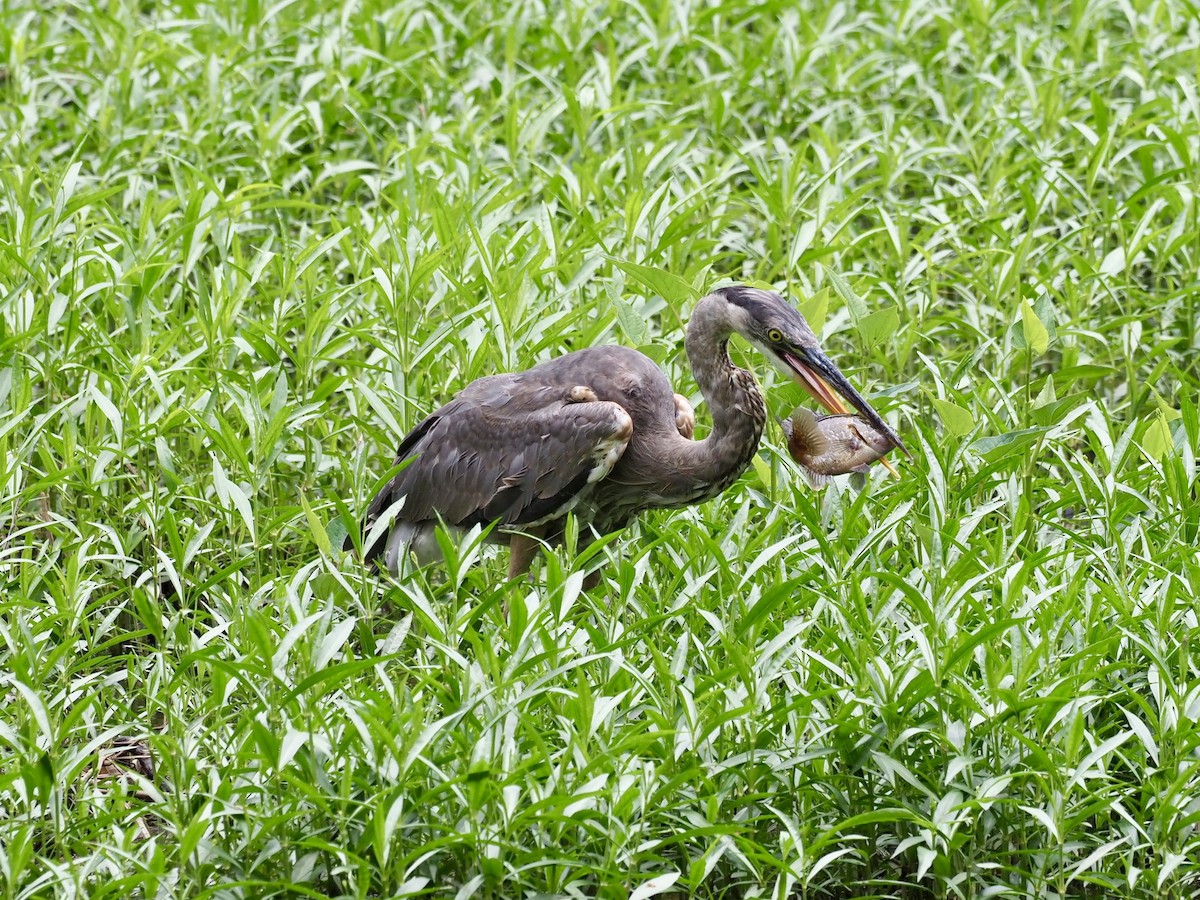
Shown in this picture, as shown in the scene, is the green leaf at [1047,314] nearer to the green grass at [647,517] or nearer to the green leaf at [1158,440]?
the green grass at [647,517]

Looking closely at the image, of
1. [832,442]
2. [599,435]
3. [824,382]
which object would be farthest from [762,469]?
[599,435]

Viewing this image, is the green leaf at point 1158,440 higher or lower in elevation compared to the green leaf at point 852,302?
lower

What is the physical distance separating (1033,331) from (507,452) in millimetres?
1659

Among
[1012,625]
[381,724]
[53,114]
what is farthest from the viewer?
[53,114]

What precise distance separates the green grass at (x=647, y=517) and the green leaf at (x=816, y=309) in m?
0.18

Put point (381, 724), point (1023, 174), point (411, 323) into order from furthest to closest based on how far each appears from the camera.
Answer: point (1023, 174) < point (411, 323) < point (381, 724)

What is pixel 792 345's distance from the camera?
4613 millimetres

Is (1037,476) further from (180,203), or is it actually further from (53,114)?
(53,114)

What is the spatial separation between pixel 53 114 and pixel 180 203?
60.7 inches

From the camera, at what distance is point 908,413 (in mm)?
5461

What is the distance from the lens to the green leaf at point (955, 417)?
4.50m

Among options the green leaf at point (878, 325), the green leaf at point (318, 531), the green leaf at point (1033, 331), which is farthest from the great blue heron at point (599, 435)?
the green leaf at point (1033, 331)

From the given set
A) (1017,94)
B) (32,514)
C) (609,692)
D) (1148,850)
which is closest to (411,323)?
(32,514)

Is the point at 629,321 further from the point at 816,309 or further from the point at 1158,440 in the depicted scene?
the point at 1158,440
